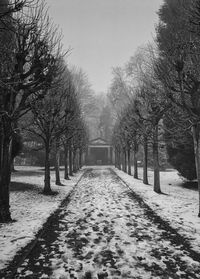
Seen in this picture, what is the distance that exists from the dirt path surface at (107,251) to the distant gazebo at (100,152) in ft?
180

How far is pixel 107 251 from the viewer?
227 inches

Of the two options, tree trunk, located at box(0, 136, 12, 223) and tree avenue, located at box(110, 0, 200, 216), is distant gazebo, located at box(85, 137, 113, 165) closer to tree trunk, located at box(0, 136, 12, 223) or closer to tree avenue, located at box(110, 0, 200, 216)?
tree avenue, located at box(110, 0, 200, 216)

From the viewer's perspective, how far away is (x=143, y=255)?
554 cm

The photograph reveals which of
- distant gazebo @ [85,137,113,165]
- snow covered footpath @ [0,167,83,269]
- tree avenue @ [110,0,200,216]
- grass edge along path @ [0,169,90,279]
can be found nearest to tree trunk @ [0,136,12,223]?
snow covered footpath @ [0,167,83,269]

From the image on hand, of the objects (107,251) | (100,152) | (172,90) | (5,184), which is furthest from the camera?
(100,152)

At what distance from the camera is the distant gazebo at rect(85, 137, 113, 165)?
64250mm

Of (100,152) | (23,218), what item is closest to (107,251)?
(23,218)

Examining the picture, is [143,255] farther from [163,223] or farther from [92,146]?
[92,146]

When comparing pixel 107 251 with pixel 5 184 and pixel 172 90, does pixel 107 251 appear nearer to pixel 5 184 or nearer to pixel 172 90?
pixel 5 184

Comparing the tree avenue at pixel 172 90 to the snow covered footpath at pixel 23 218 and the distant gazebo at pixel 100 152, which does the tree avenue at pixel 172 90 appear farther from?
the distant gazebo at pixel 100 152

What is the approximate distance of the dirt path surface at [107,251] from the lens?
185 inches

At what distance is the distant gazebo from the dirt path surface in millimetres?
54966

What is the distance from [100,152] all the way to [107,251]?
6042 centimetres

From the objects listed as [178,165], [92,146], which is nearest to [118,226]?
[178,165]
